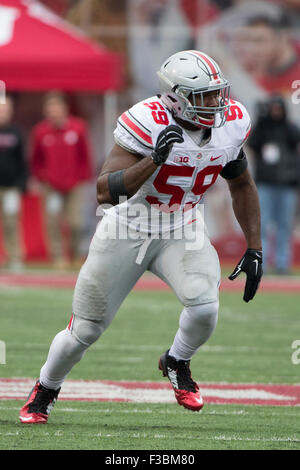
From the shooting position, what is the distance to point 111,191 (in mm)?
4625

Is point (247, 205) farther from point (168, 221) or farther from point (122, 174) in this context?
point (122, 174)

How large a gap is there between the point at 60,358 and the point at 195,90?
4.19 feet

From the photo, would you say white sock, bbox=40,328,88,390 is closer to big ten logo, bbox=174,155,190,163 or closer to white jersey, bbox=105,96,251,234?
white jersey, bbox=105,96,251,234

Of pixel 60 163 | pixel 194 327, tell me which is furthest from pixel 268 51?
pixel 194 327

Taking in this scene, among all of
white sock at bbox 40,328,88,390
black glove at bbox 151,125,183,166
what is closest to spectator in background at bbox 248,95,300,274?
white sock at bbox 40,328,88,390

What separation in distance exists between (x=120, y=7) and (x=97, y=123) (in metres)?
1.45

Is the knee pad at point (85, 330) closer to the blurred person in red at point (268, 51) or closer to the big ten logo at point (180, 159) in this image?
the big ten logo at point (180, 159)

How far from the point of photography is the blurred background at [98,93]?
1210 centimetres

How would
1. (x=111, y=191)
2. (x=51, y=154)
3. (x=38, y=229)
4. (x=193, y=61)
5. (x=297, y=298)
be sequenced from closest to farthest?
(x=111, y=191)
(x=193, y=61)
(x=297, y=298)
(x=51, y=154)
(x=38, y=229)

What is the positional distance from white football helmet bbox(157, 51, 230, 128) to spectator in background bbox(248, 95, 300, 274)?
22.5 feet

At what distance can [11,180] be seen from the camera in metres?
12.1

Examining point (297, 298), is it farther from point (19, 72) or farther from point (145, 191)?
point (145, 191)
